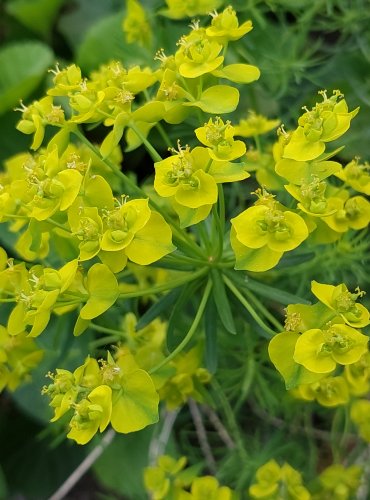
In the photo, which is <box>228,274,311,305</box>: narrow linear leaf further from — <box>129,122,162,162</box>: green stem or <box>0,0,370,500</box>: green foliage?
<box>129,122,162,162</box>: green stem

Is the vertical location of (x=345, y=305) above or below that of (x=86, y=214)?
below

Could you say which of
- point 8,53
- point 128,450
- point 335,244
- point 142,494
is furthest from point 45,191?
point 8,53

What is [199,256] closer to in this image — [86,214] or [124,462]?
[86,214]

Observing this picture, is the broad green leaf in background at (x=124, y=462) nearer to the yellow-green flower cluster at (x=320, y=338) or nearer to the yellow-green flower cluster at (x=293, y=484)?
the yellow-green flower cluster at (x=293, y=484)

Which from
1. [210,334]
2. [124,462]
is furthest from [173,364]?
[124,462]

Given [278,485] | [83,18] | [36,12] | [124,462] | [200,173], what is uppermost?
[200,173]

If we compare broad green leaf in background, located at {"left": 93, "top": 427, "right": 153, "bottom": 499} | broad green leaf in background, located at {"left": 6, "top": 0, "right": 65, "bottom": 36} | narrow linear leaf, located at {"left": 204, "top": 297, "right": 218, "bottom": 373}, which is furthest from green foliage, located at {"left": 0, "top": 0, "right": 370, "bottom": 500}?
broad green leaf in background, located at {"left": 6, "top": 0, "right": 65, "bottom": 36}

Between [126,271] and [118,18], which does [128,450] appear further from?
A: [118,18]
